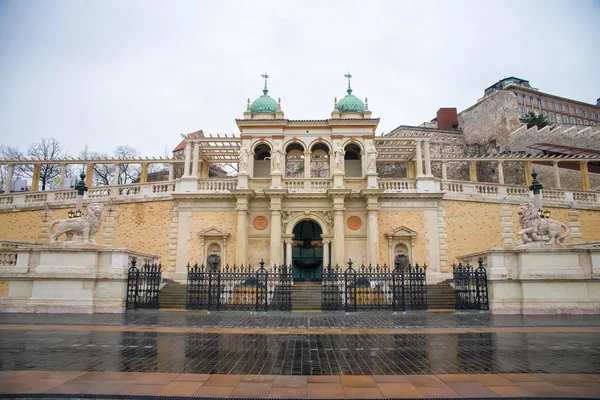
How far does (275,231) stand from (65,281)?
492 inches

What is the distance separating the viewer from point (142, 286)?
15.9 m

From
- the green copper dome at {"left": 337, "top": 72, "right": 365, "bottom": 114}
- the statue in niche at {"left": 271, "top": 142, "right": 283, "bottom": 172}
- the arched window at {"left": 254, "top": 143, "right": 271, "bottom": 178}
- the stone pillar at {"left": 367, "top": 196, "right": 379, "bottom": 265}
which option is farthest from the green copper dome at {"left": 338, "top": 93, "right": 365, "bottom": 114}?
the stone pillar at {"left": 367, "top": 196, "right": 379, "bottom": 265}

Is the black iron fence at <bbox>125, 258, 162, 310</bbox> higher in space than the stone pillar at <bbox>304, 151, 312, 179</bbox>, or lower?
lower

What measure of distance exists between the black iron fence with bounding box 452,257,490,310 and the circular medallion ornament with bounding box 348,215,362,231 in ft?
33.0

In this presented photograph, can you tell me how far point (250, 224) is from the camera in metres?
25.5

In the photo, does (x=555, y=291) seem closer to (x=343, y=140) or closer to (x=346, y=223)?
(x=346, y=223)

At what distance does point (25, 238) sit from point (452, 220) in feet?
94.0

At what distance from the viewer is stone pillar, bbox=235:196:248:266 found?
78.9 ft

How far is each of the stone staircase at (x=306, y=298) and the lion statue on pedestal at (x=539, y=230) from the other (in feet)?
28.1

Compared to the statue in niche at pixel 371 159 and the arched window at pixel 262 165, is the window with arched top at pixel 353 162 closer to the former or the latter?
the statue in niche at pixel 371 159

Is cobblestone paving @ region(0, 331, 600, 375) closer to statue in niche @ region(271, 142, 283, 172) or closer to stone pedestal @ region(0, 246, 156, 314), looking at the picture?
stone pedestal @ region(0, 246, 156, 314)

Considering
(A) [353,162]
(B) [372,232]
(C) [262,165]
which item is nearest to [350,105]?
(A) [353,162]

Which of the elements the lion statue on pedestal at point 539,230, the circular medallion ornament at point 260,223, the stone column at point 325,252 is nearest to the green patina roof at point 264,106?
the circular medallion ornament at point 260,223

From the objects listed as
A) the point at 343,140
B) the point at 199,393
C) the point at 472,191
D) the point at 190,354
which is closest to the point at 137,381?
the point at 199,393
